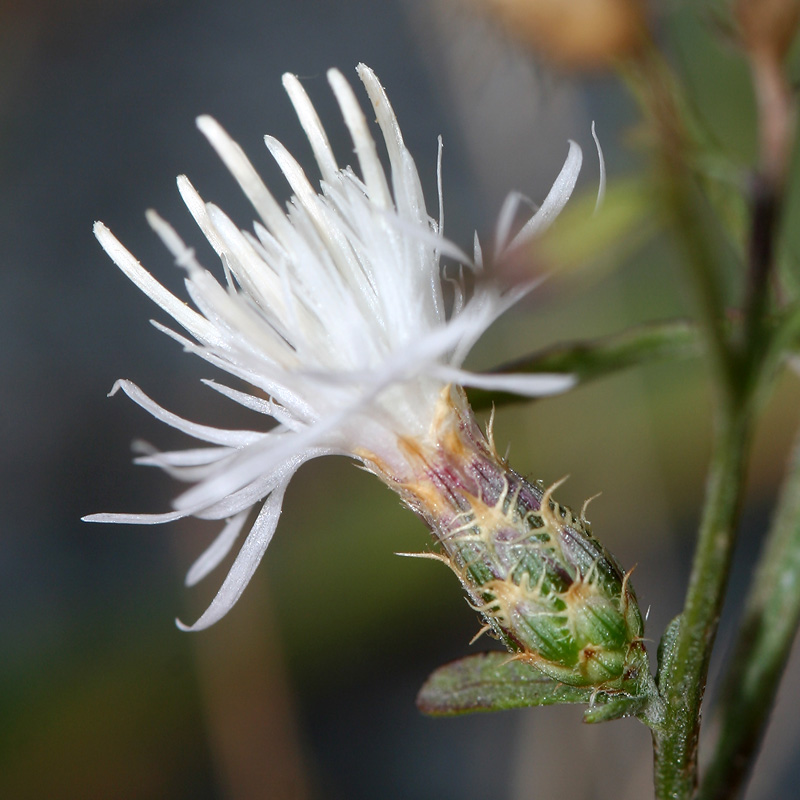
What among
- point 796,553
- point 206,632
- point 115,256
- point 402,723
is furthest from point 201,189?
point 796,553

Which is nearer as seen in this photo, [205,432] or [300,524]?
[205,432]

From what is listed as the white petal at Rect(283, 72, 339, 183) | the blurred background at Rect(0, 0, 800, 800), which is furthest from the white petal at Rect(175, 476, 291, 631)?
the blurred background at Rect(0, 0, 800, 800)

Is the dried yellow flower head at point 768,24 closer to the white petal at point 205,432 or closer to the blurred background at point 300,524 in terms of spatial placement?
the white petal at point 205,432

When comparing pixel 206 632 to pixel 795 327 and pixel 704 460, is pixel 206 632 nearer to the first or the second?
pixel 704 460

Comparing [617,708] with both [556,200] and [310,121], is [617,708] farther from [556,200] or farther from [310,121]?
[310,121]

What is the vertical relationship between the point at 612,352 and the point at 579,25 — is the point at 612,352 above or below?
below

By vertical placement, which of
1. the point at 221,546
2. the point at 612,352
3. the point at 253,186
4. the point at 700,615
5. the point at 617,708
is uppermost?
the point at 253,186

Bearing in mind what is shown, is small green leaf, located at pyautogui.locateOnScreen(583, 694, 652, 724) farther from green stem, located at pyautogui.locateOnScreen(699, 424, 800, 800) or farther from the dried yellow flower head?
the dried yellow flower head

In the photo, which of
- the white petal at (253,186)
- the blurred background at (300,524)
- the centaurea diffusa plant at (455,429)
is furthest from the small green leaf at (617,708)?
the blurred background at (300,524)

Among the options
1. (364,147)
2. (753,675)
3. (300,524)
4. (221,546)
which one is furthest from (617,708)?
(300,524)
